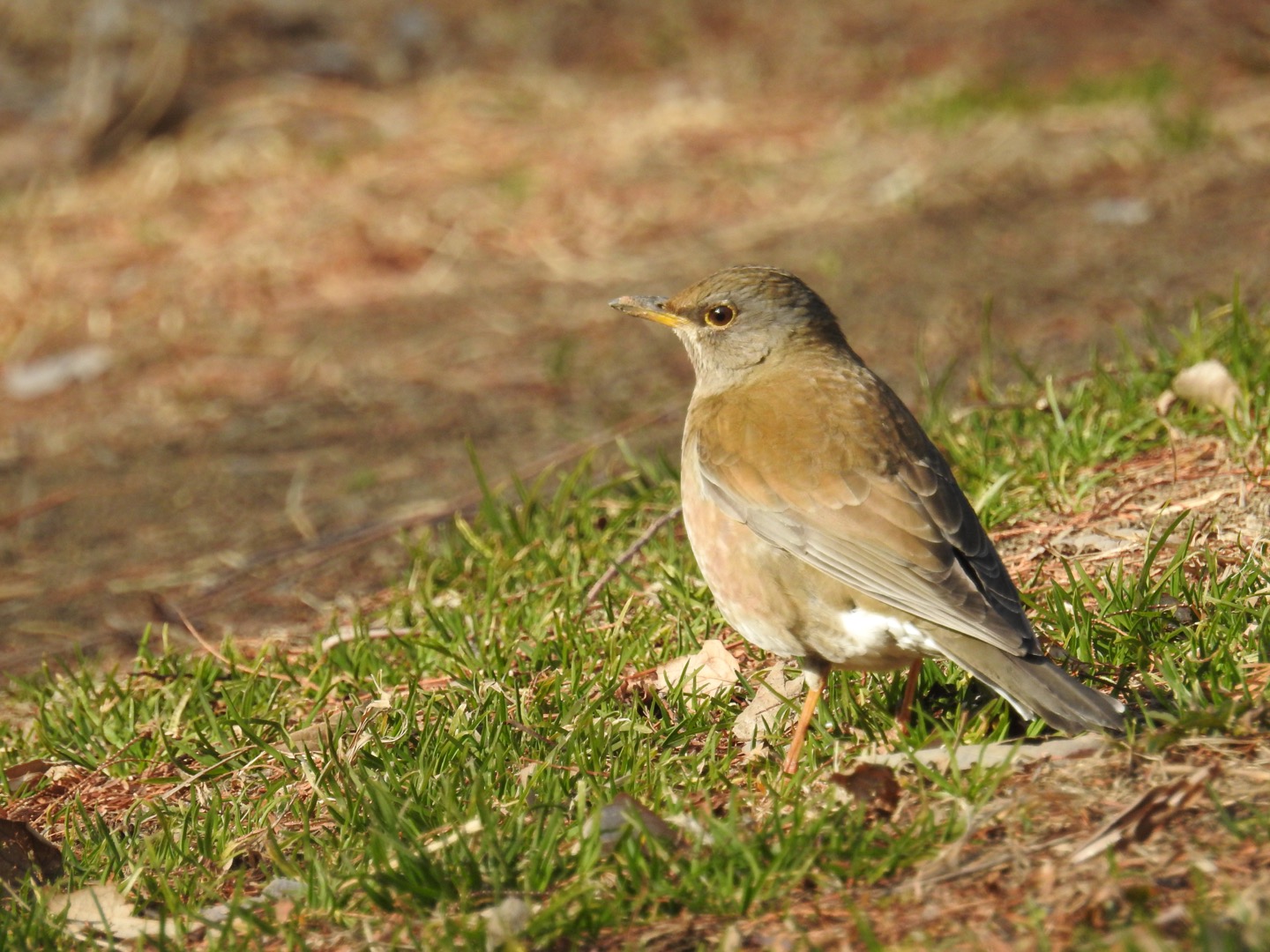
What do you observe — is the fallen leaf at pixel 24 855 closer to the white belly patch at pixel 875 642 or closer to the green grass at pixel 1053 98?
the white belly patch at pixel 875 642

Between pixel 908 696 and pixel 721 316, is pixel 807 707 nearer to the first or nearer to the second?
pixel 908 696

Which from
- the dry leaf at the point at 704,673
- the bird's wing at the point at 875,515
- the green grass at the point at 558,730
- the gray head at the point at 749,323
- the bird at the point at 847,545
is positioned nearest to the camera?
the green grass at the point at 558,730

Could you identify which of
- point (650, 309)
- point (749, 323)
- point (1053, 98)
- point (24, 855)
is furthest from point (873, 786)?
point (1053, 98)

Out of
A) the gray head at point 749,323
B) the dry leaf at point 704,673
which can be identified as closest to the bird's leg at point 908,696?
the dry leaf at point 704,673

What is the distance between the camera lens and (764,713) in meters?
4.59

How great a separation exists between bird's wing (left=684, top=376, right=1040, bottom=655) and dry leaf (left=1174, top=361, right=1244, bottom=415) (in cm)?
177

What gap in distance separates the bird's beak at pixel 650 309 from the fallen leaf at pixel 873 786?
90.4 inches

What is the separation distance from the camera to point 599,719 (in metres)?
4.59

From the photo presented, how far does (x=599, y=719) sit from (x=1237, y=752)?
1809 millimetres

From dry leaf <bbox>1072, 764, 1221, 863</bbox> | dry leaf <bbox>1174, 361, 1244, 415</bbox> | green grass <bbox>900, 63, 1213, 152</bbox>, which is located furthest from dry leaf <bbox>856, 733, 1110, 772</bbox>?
green grass <bbox>900, 63, 1213, 152</bbox>

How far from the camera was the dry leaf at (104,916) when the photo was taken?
3.73 meters

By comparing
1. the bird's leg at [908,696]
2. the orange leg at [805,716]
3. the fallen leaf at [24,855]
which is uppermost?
the bird's leg at [908,696]

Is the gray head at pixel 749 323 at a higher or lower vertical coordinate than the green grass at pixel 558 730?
higher

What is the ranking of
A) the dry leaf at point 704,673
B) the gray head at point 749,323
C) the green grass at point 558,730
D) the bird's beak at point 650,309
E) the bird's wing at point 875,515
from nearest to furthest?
the green grass at point 558,730, the bird's wing at point 875,515, the dry leaf at point 704,673, the gray head at point 749,323, the bird's beak at point 650,309
